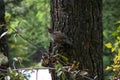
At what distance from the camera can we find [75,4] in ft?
10.6

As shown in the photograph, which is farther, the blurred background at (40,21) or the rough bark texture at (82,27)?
the blurred background at (40,21)

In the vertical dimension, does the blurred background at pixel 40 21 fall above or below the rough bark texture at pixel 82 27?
below

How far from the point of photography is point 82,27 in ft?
10.6

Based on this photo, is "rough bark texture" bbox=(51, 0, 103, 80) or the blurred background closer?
"rough bark texture" bbox=(51, 0, 103, 80)

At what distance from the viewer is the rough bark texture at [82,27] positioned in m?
3.22

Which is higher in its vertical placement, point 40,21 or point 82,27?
point 82,27

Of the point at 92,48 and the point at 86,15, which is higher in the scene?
the point at 86,15

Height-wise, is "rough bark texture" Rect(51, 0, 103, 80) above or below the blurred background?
above

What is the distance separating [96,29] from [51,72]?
480mm

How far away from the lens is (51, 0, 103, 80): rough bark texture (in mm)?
3225

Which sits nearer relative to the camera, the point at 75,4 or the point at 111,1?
the point at 75,4

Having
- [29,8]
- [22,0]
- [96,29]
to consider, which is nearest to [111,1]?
[22,0]

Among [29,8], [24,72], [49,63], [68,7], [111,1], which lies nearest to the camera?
[24,72]

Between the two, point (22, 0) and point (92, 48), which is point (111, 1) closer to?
point (22, 0)
